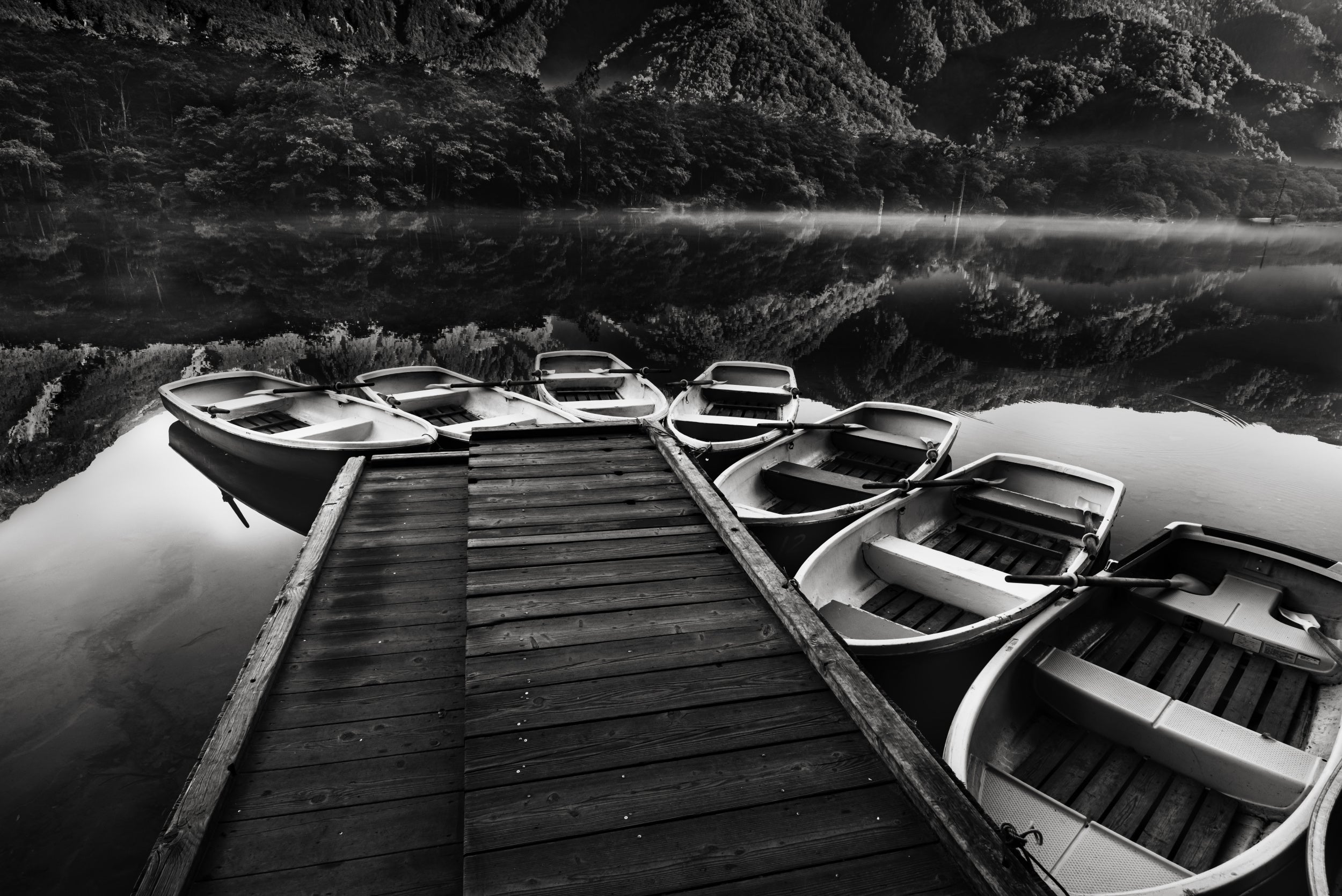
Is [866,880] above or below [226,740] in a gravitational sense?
above

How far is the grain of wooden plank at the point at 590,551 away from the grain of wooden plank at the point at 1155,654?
3638mm

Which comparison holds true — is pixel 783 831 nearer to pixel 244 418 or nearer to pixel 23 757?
pixel 23 757

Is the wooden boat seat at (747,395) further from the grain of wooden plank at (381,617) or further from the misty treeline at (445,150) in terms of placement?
the misty treeline at (445,150)

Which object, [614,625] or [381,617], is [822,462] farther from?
[381,617]

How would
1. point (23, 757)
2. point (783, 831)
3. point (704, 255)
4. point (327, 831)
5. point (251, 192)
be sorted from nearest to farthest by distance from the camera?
1. point (783, 831)
2. point (327, 831)
3. point (23, 757)
4. point (704, 255)
5. point (251, 192)

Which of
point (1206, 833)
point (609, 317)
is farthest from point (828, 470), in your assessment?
point (609, 317)

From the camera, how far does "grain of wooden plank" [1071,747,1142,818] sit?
14.1 ft

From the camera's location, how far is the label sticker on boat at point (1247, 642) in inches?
222

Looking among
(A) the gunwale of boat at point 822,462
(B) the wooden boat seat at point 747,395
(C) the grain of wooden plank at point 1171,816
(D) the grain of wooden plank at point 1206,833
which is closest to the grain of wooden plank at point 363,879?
(A) the gunwale of boat at point 822,462

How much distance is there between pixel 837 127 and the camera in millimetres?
96438

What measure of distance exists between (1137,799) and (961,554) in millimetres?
3371

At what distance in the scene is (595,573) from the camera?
4.03 meters

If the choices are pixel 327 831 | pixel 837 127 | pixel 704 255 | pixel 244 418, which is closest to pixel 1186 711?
pixel 327 831

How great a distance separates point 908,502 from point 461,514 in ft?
15.7
